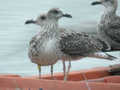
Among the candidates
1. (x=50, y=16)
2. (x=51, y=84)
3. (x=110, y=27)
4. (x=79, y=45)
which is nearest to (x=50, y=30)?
(x=50, y=16)

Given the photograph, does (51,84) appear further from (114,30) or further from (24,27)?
(24,27)

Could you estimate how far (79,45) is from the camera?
16.7 ft

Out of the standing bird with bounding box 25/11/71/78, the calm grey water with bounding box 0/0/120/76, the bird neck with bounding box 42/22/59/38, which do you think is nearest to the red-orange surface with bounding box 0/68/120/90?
the standing bird with bounding box 25/11/71/78

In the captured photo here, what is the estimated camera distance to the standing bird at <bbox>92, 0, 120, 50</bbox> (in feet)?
19.2

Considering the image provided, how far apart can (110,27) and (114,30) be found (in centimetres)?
5

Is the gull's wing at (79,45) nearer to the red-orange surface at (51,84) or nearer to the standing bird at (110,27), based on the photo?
the red-orange surface at (51,84)

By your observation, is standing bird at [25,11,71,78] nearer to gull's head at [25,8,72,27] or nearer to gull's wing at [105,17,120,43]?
gull's head at [25,8,72,27]

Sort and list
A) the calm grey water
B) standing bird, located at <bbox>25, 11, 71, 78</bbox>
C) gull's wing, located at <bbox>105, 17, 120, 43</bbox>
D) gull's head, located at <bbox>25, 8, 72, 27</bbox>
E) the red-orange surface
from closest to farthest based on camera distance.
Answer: the red-orange surface < standing bird, located at <bbox>25, 11, 71, 78</bbox> < gull's head, located at <bbox>25, 8, 72, 27</bbox> < gull's wing, located at <bbox>105, 17, 120, 43</bbox> < the calm grey water

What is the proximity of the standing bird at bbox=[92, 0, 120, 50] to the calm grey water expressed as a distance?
1.35 m

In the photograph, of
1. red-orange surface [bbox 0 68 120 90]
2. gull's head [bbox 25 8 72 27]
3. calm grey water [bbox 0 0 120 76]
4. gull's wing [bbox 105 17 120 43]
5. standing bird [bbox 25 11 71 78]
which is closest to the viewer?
red-orange surface [bbox 0 68 120 90]

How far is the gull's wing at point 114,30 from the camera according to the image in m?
5.82

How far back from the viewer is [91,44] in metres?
5.09

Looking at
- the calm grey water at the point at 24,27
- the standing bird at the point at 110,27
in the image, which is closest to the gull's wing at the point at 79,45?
the standing bird at the point at 110,27

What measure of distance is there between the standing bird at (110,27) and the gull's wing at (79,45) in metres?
0.72
